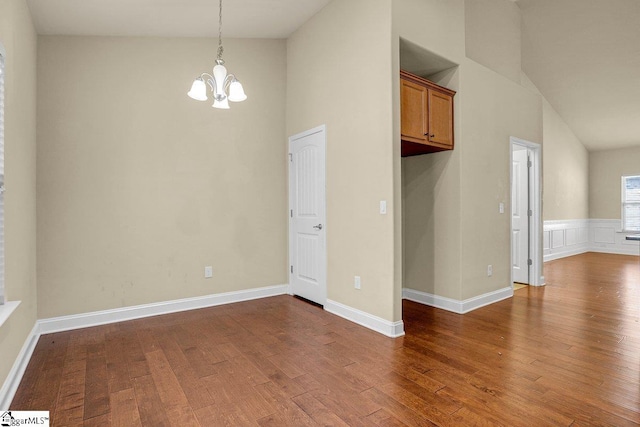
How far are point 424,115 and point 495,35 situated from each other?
2117mm

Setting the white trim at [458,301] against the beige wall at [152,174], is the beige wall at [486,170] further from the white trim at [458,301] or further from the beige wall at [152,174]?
the beige wall at [152,174]

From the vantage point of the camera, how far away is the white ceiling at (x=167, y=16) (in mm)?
3066

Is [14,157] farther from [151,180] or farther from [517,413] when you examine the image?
[517,413]

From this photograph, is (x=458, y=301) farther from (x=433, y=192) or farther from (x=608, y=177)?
(x=608, y=177)

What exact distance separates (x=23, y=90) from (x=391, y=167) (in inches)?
120

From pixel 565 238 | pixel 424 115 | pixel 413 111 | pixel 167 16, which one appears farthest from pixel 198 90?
pixel 565 238

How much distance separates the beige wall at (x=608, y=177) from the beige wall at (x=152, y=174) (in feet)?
28.4

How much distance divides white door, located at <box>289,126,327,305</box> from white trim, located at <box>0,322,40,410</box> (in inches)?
104

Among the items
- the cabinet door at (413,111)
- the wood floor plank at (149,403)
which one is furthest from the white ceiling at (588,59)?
the wood floor plank at (149,403)

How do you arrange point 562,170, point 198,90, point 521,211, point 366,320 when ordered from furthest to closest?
point 562,170 → point 521,211 → point 366,320 → point 198,90

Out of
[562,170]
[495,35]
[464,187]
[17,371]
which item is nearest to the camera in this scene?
[17,371]

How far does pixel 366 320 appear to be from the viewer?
3.36 m

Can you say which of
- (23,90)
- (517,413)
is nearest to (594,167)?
(517,413)

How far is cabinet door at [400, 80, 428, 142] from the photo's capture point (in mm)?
3413
